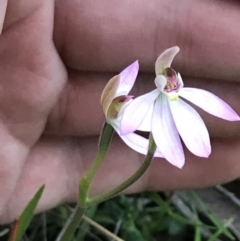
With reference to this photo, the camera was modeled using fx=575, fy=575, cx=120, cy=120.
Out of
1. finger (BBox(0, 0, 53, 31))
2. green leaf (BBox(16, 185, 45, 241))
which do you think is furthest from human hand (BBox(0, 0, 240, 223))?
green leaf (BBox(16, 185, 45, 241))

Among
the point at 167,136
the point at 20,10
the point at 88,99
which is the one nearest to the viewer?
the point at 167,136

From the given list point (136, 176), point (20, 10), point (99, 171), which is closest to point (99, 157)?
point (136, 176)

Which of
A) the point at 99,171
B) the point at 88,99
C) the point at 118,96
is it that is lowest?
the point at 99,171

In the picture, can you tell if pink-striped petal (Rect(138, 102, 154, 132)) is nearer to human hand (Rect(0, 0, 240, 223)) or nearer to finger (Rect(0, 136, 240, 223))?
human hand (Rect(0, 0, 240, 223))

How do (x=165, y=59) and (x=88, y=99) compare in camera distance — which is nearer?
(x=165, y=59)

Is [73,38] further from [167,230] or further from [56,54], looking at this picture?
[167,230]

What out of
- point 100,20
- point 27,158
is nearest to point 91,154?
point 27,158

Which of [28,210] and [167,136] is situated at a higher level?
[167,136]

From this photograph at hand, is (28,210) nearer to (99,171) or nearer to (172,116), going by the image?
(172,116)
